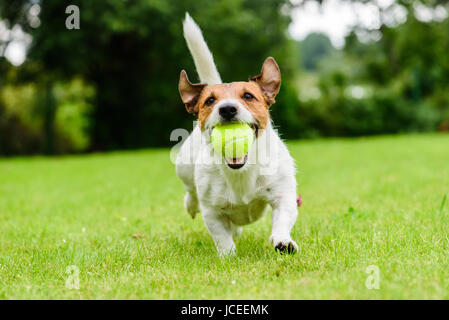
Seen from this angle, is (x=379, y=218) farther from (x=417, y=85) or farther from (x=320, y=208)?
(x=417, y=85)

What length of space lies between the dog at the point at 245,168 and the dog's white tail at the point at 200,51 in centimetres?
65

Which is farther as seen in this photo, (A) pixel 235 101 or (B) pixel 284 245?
(A) pixel 235 101

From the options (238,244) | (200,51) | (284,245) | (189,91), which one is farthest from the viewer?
(200,51)

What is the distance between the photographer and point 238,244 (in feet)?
14.2

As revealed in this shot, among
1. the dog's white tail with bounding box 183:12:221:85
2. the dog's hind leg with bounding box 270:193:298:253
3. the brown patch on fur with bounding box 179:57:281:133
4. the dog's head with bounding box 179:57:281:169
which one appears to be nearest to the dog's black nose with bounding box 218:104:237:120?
the dog's head with bounding box 179:57:281:169

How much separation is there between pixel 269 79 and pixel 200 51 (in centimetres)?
89

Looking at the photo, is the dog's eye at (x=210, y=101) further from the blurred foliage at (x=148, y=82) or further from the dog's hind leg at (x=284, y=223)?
the blurred foliage at (x=148, y=82)

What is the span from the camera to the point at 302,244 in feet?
12.6

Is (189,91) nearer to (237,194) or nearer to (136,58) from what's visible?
(237,194)

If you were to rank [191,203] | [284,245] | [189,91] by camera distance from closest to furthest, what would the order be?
[284,245], [189,91], [191,203]

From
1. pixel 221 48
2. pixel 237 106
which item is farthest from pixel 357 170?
pixel 221 48

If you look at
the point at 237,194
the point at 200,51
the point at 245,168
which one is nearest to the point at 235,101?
the point at 245,168

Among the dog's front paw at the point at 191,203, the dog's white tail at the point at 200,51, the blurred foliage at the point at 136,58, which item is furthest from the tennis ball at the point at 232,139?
the blurred foliage at the point at 136,58

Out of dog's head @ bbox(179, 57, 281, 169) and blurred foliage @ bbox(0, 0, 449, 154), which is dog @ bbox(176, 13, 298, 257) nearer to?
dog's head @ bbox(179, 57, 281, 169)
